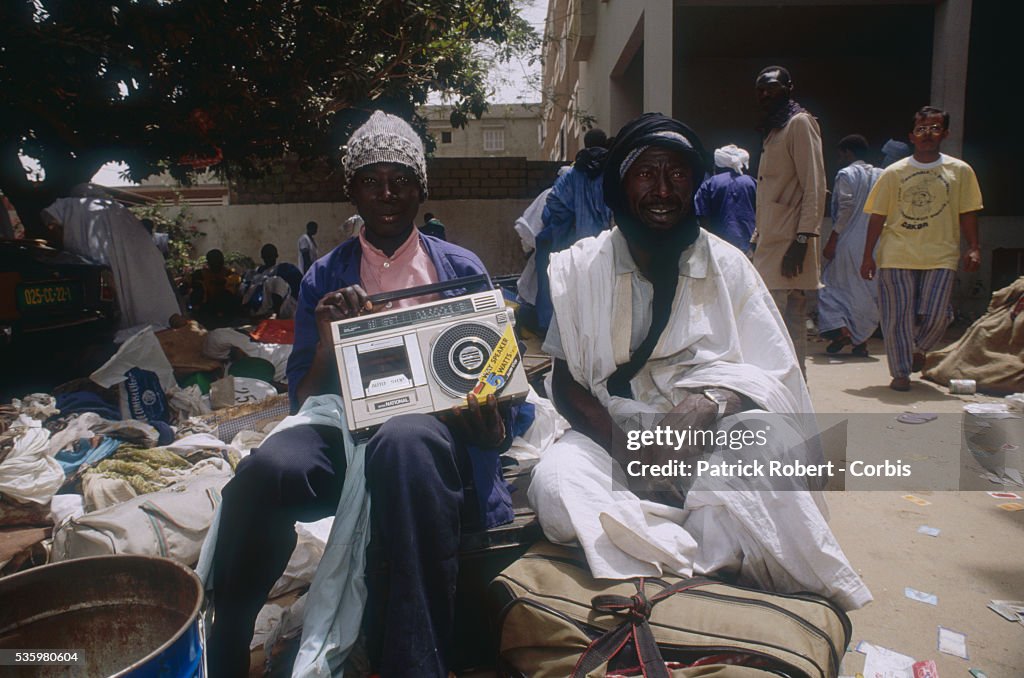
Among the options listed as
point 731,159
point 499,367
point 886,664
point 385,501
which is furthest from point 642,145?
point 731,159

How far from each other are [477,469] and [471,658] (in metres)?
0.53

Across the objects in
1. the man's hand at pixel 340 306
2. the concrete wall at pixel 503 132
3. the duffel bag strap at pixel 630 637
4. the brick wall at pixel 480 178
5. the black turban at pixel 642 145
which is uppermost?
the concrete wall at pixel 503 132

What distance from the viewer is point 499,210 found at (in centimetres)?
1159

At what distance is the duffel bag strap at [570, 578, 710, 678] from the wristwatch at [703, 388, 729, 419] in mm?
516

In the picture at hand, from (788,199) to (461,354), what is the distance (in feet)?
9.47

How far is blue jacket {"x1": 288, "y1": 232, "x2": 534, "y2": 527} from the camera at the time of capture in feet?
5.99

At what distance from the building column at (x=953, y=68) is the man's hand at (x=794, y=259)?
4242 millimetres

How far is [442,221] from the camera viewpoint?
11.6 m

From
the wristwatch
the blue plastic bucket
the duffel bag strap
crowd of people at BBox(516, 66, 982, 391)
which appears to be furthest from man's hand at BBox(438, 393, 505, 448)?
crowd of people at BBox(516, 66, 982, 391)

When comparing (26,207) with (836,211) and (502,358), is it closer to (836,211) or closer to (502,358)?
(502,358)

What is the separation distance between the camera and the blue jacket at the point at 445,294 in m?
1.83

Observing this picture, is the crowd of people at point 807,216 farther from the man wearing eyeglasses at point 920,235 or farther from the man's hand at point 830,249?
the man's hand at point 830,249

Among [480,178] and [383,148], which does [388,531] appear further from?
[480,178]

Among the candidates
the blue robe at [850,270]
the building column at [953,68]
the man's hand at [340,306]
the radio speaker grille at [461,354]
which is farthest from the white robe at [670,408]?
the building column at [953,68]
